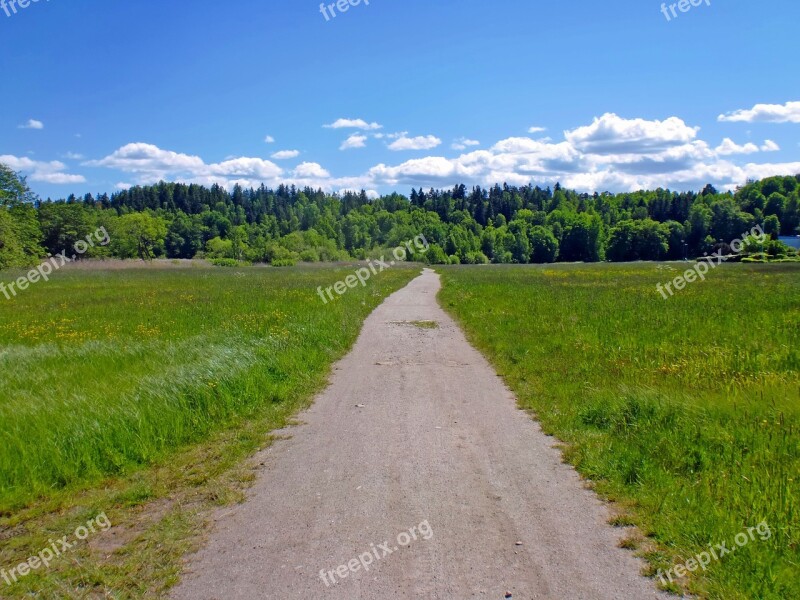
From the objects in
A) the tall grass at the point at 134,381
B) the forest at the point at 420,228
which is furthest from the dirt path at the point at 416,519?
the forest at the point at 420,228

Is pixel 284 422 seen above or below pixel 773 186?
below

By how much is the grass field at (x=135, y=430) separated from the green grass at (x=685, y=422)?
4.02m

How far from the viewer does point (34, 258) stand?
71312mm

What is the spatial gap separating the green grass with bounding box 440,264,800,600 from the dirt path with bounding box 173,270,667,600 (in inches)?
19.5

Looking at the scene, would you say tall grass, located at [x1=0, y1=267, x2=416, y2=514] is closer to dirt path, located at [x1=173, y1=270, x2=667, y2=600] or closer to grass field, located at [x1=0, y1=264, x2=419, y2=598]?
grass field, located at [x1=0, y1=264, x2=419, y2=598]

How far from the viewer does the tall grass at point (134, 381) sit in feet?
22.0

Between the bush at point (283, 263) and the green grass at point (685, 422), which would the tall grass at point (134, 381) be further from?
the bush at point (283, 263)

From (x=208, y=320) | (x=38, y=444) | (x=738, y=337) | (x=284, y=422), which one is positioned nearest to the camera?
(x=38, y=444)

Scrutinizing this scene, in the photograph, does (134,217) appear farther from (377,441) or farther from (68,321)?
(377,441)

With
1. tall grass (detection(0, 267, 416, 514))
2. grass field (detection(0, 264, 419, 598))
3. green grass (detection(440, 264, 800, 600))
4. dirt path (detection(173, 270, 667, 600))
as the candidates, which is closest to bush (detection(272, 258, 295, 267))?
tall grass (detection(0, 267, 416, 514))

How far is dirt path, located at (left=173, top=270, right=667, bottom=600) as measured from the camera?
400cm

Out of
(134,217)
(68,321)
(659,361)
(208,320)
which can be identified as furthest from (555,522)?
(134,217)

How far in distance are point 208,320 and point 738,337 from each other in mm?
16268

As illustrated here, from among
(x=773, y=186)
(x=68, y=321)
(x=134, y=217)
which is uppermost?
(x=773, y=186)
